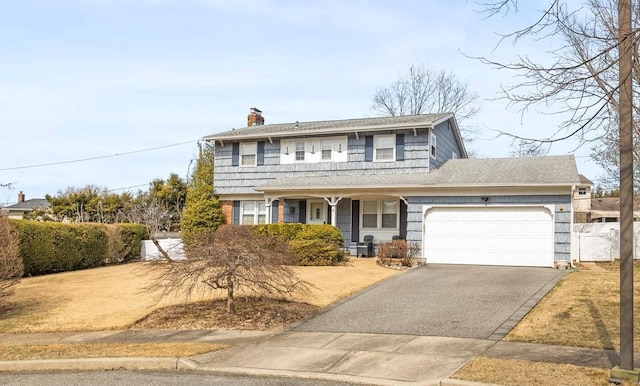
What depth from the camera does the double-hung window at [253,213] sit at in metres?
26.1

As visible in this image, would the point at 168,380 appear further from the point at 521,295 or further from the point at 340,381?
the point at 521,295

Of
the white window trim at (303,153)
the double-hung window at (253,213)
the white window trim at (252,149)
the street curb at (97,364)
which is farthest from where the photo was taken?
the white window trim at (252,149)

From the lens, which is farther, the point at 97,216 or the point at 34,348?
the point at 97,216

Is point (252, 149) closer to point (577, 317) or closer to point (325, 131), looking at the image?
point (325, 131)

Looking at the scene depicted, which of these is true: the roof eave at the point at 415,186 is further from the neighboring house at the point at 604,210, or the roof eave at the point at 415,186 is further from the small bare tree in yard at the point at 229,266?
the neighboring house at the point at 604,210

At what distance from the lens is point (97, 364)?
28.2 ft

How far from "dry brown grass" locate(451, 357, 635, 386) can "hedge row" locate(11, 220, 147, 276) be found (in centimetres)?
1572

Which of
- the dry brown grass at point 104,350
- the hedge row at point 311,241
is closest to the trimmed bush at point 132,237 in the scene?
the hedge row at point 311,241

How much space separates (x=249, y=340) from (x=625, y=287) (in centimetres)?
606

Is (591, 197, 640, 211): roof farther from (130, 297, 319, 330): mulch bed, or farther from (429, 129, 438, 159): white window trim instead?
(130, 297, 319, 330): mulch bed

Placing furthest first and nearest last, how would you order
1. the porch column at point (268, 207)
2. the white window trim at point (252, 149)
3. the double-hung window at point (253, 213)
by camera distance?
the white window trim at point (252, 149) → the double-hung window at point (253, 213) → the porch column at point (268, 207)

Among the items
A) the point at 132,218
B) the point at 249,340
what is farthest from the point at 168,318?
the point at 132,218

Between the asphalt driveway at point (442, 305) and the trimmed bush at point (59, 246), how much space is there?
1149 cm

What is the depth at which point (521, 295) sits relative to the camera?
13539 millimetres
